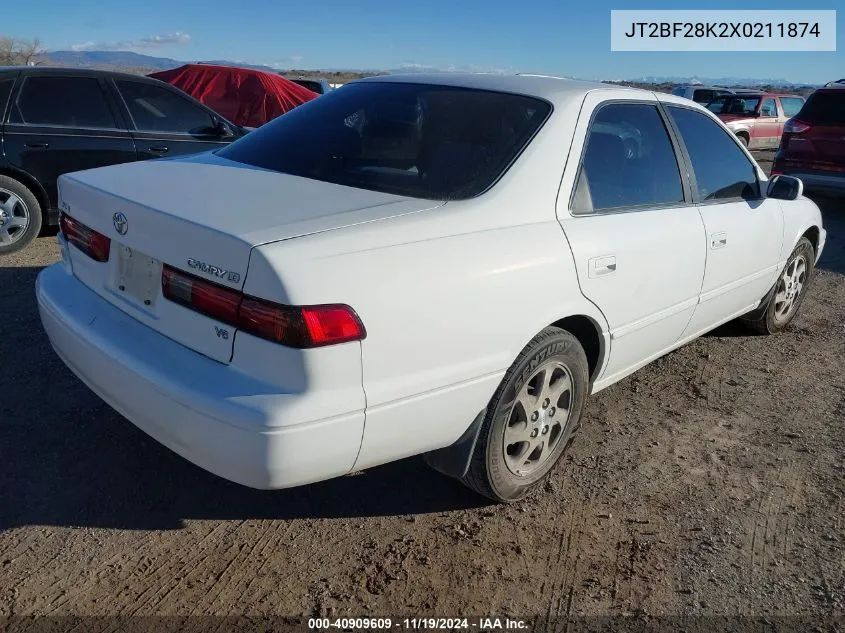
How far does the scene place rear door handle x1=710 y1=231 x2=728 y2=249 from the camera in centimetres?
379

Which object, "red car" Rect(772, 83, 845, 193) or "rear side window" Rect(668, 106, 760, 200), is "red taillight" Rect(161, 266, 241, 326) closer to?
"rear side window" Rect(668, 106, 760, 200)

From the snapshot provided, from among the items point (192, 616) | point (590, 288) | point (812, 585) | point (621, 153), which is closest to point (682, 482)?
point (812, 585)

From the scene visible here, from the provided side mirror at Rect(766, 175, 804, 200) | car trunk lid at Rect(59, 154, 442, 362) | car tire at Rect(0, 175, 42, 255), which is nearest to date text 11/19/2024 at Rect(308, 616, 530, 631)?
car trunk lid at Rect(59, 154, 442, 362)

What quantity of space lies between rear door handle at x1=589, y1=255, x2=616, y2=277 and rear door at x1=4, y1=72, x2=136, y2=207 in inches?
198

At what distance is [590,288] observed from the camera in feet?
9.76

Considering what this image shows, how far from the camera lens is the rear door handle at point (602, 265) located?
297 cm

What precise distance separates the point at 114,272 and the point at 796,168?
32.7 feet

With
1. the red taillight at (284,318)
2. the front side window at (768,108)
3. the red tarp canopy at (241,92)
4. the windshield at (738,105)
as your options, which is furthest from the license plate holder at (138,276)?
the front side window at (768,108)

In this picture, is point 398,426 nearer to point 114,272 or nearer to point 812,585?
point 114,272

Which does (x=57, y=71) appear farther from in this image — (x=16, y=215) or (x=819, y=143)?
(x=819, y=143)

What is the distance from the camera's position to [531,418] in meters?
2.97

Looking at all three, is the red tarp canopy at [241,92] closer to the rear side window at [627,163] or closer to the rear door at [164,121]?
the rear door at [164,121]

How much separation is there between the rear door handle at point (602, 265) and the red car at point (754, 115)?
1704cm

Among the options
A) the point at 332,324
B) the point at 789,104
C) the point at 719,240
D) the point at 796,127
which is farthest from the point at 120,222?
the point at 789,104
